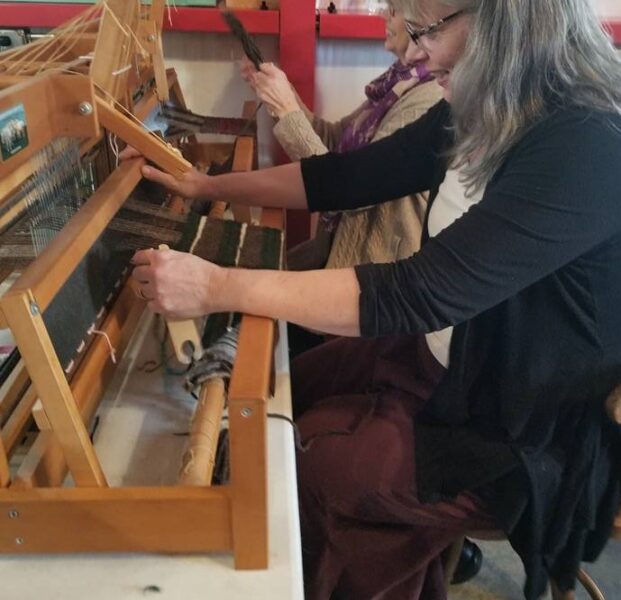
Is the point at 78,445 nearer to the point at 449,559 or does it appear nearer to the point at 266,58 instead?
the point at 449,559

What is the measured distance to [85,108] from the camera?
83cm

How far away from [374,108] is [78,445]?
1145 mm

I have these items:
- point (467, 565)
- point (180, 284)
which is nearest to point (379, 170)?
point (180, 284)

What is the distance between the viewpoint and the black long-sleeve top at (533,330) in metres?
0.87

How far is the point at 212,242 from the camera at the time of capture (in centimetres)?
106

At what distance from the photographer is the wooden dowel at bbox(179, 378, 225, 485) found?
774 millimetres

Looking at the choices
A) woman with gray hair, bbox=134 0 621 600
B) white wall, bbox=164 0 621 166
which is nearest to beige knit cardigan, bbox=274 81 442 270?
woman with gray hair, bbox=134 0 621 600

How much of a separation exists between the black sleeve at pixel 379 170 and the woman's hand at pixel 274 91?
0.28 meters

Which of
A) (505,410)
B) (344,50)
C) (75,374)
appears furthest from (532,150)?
(344,50)

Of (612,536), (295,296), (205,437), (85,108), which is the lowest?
(612,536)

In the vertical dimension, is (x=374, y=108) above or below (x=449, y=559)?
above

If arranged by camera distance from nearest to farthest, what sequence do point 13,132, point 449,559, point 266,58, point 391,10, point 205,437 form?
1. point 13,132
2. point 205,437
3. point 391,10
4. point 449,559
5. point 266,58

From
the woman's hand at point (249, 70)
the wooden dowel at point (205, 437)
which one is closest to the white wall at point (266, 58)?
the woman's hand at point (249, 70)

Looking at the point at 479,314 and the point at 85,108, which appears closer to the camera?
the point at 85,108
